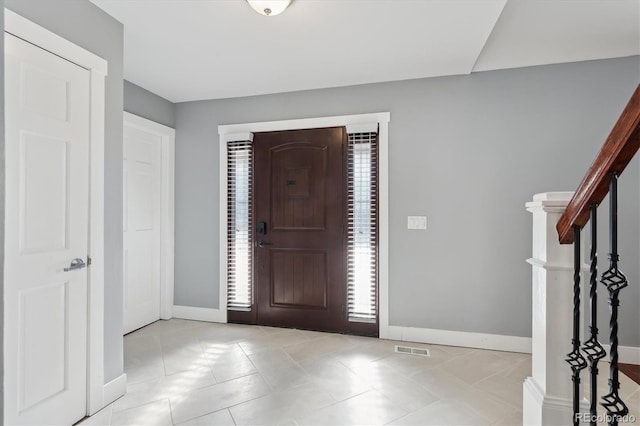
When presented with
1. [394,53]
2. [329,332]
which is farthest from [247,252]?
[394,53]

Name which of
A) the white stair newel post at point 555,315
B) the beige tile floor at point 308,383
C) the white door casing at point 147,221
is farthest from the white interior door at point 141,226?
the white stair newel post at point 555,315

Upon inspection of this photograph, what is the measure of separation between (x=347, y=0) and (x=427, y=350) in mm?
2788

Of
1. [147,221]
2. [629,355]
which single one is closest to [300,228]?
[147,221]

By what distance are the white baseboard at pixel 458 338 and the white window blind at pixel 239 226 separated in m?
1.54

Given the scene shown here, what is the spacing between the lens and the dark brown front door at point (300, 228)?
331 cm

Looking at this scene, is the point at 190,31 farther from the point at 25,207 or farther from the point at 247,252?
the point at 247,252

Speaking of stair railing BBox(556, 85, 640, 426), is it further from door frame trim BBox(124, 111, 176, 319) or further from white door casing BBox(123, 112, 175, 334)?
door frame trim BBox(124, 111, 176, 319)

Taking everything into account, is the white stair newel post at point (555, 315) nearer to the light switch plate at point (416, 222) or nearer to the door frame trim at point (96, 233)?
the light switch plate at point (416, 222)

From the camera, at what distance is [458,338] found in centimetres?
305

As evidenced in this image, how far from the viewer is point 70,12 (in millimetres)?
1903

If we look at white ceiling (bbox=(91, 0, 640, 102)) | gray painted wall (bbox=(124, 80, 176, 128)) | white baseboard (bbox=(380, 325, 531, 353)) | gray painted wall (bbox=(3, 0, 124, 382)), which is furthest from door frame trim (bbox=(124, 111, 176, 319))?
white baseboard (bbox=(380, 325, 531, 353))

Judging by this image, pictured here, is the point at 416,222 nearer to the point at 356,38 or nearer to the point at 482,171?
the point at 482,171

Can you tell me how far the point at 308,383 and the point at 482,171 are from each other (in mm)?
2333

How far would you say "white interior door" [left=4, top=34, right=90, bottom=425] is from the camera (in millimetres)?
1631
